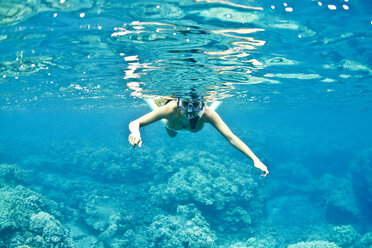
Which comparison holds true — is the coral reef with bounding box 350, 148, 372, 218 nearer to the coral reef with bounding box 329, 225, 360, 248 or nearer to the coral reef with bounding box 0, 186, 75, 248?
the coral reef with bounding box 329, 225, 360, 248

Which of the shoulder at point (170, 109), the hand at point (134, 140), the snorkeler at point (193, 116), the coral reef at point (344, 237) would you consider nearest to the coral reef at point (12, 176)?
the snorkeler at point (193, 116)

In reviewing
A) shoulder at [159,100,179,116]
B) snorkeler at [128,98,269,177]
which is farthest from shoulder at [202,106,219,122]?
shoulder at [159,100,179,116]

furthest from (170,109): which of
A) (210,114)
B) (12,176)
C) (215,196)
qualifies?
(12,176)

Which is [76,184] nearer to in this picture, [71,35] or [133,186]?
[133,186]

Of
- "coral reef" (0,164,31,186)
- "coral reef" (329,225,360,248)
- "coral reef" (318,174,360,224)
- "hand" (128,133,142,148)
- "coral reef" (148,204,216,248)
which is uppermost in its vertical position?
"hand" (128,133,142,148)

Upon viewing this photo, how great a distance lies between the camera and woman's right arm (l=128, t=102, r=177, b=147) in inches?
151

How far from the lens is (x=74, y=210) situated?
19828 mm

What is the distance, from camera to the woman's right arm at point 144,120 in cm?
384

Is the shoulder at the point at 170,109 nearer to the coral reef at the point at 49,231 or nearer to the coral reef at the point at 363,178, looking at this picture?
the coral reef at the point at 49,231

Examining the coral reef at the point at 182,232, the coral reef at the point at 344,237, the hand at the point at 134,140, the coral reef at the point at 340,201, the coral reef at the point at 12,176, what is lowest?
the coral reef at the point at 340,201

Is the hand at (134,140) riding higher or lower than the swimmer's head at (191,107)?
higher

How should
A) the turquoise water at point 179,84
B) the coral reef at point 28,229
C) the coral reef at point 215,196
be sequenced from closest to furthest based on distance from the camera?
1. the turquoise water at point 179,84
2. the coral reef at point 28,229
3. the coral reef at point 215,196

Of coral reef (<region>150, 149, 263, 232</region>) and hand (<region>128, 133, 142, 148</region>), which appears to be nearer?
hand (<region>128, 133, 142, 148</region>)

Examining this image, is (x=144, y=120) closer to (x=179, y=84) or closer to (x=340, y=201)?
(x=179, y=84)
